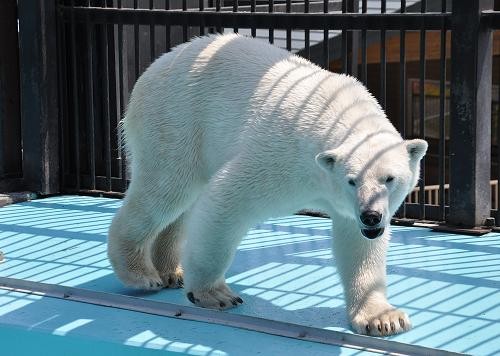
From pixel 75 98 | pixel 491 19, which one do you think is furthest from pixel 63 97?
pixel 491 19

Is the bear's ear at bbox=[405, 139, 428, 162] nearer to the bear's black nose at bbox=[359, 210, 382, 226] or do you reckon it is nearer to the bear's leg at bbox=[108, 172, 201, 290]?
the bear's black nose at bbox=[359, 210, 382, 226]

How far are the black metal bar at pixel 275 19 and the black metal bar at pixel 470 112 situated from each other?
15 centimetres

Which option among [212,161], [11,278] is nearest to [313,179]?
[212,161]

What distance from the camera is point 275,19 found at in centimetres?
588

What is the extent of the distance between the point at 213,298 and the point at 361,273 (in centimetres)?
62

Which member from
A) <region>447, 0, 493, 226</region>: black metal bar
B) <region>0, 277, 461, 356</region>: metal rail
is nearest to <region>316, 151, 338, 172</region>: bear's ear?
<region>0, 277, 461, 356</region>: metal rail

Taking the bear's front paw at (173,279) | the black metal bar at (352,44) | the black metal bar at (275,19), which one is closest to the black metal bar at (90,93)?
the black metal bar at (275,19)

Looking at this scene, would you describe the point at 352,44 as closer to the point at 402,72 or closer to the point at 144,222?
the point at 402,72

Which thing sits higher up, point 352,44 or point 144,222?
point 352,44

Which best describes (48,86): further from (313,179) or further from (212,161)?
(313,179)

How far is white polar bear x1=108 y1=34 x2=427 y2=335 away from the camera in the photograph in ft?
11.8

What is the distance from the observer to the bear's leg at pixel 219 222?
12.6ft

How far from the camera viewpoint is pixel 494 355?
11.7ft

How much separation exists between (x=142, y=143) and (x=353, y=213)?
1126 mm
